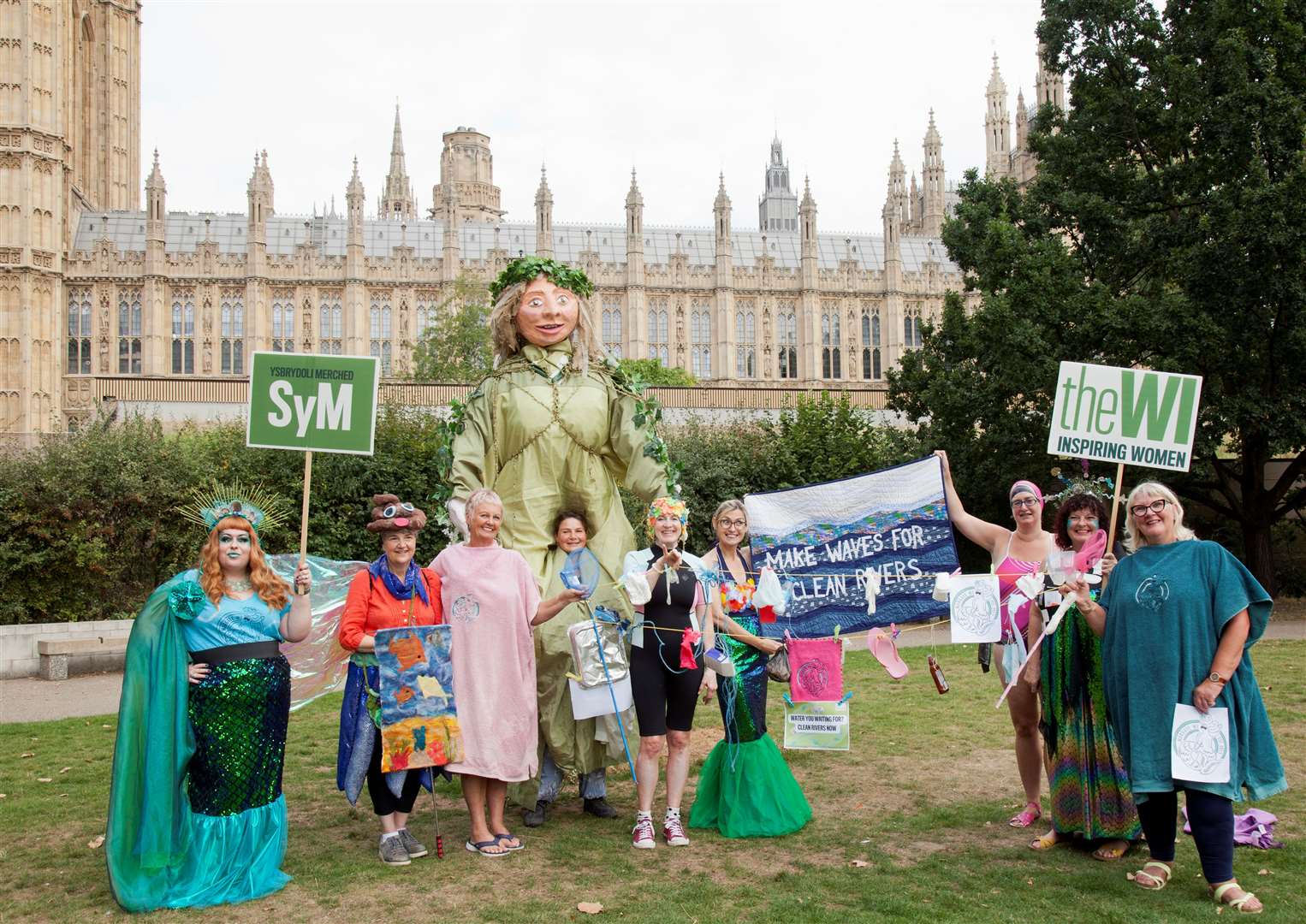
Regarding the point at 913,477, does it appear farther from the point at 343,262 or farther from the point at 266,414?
the point at 343,262

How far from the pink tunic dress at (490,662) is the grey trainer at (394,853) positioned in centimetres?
48

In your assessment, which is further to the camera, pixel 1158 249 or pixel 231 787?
pixel 1158 249

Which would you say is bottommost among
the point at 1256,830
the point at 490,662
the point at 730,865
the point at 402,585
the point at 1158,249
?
the point at 730,865

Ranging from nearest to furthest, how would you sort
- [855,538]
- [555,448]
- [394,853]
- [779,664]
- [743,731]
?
[394,853], [743,731], [779,664], [555,448], [855,538]

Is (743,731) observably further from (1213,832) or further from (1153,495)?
(1153,495)

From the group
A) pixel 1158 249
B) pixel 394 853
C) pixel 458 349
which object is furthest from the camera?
pixel 458 349

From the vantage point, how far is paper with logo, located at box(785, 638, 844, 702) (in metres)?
6.42

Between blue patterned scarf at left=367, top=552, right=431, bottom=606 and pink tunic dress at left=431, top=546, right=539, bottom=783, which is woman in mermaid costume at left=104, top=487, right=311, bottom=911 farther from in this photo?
pink tunic dress at left=431, top=546, right=539, bottom=783

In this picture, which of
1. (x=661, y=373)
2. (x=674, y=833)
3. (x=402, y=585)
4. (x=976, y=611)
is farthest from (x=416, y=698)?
(x=661, y=373)

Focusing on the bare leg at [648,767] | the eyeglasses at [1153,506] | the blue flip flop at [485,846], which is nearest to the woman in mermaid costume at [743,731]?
the bare leg at [648,767]

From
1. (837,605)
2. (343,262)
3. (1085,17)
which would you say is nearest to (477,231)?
(343,262)

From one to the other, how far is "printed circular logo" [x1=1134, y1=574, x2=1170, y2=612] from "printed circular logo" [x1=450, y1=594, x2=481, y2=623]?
2866 millimetres

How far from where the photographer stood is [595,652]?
18.1ft

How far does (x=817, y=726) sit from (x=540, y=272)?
305 centimetres
